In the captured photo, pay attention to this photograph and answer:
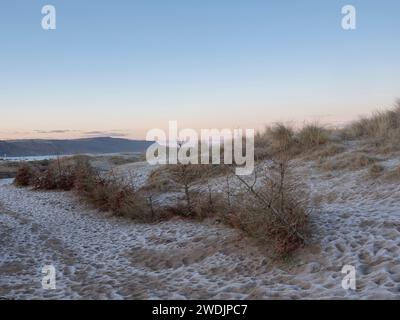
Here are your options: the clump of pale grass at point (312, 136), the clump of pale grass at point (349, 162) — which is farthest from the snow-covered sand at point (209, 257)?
the clump of pale grass at point (312, 136)

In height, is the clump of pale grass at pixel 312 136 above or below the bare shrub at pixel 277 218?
above

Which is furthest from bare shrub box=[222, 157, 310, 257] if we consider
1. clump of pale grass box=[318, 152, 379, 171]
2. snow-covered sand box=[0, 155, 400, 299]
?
clump of pale grass box=[318, 152, 379, 171]

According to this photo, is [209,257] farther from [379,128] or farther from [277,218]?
[379,128]

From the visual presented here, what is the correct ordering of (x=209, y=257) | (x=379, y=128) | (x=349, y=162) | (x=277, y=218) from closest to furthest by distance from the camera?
(x=277, y=218)
(x=209, y=257)
(x=349, y=162)
(x=379, y=128)

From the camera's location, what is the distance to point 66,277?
705 cm

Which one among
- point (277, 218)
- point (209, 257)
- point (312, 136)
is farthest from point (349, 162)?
point (209, 257)

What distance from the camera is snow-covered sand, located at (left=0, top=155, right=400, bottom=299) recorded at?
18.4 ft

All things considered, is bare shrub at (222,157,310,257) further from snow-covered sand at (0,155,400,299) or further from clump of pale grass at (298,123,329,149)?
clump of pale grass at (298,123,329,149)

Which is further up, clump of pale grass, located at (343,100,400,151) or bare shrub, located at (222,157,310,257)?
clump of pale grass, located at (343,100,400,151)

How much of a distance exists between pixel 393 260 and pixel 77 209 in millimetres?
11165

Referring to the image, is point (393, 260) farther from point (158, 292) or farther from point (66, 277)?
point (66, 277)

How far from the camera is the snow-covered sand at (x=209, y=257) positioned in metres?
5.59

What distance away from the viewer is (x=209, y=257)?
294 inches

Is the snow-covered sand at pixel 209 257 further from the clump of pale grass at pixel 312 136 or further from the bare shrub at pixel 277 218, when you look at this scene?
the clump of pale grass at pixel 312 136
